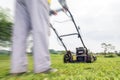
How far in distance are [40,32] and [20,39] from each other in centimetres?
33

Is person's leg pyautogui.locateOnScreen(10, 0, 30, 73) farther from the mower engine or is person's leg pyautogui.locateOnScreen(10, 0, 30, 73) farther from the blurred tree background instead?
the blurred tree background

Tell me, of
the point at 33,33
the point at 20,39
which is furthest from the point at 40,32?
the point at 20,39

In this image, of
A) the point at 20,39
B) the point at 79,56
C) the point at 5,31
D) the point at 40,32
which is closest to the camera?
the point at 40,32

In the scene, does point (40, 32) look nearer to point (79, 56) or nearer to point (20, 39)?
point (20, 39)

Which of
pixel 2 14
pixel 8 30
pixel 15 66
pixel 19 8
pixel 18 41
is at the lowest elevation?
pixel 15 66

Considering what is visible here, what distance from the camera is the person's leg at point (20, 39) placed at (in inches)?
155

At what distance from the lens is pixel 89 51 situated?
11.7m

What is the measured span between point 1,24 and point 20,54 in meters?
25.0

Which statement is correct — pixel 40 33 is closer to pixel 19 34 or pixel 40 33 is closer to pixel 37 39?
pixel 37 39

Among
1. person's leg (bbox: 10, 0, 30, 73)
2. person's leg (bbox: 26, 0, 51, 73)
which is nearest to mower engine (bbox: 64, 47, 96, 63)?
person's leg (bbox: 10, 0, 30, 73)

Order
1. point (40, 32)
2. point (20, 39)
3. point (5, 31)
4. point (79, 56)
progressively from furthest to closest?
point (5, 31) < point (79, 56) < point (20, 39) < point (40, 32)

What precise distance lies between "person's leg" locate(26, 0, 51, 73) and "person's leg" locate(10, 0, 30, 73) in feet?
0.76

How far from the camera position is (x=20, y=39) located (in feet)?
13.1

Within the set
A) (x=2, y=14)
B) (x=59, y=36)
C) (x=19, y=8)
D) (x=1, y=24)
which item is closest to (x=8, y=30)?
(x=1, y=24)
